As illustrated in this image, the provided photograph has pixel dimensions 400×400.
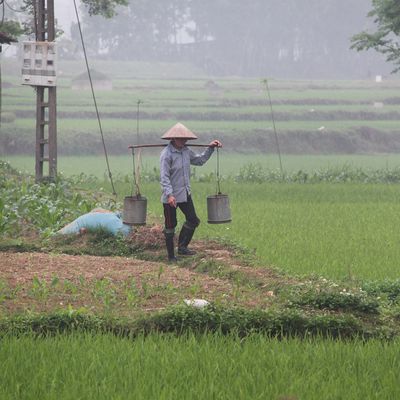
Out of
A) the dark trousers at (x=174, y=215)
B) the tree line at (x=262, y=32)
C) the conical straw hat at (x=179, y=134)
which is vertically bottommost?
the dark trousers at (x=174, y=215)

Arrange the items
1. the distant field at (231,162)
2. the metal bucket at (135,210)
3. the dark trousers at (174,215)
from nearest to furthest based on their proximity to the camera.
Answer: the dark trousers at (174,215)
the metal bucket at (135,210)
the distant field at (231,162)

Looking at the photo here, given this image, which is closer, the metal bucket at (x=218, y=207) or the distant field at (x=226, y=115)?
the metal bucket at (x=218, y=207)

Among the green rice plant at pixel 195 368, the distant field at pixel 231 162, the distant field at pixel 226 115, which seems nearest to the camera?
the green rice plant at pixel 195 368

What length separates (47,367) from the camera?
659cm

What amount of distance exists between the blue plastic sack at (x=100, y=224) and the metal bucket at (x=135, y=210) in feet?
3.25

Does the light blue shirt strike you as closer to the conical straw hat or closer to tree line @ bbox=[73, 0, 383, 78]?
the conical straw hat

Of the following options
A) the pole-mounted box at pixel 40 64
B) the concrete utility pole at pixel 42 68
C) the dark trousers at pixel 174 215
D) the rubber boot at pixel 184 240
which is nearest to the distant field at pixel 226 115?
the concrete utility pole at pixel 42 68

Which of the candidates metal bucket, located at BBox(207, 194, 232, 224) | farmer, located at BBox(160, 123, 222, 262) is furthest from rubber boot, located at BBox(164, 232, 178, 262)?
metal bucket, located at BBox(207, 194, 232, 224)

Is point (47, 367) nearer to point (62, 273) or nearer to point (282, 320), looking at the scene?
point (282, 320)

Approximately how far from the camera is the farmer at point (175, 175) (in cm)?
1151

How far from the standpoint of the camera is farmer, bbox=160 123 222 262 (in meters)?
11.5

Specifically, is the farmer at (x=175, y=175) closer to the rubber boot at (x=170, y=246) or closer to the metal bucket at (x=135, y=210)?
the rubber boot at (x=170, y=246)

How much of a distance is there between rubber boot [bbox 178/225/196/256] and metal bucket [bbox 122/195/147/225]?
1.50ft

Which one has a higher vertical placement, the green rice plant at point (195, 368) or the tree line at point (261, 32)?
the tree line at point (261, 32)
